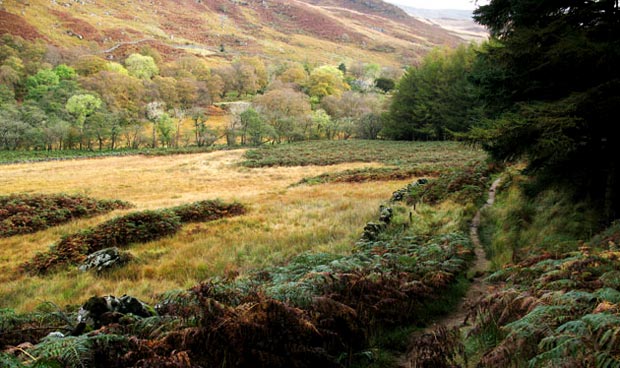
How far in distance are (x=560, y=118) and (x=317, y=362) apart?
18.1 feet

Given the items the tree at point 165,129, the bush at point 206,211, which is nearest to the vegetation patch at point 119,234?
the bush at point 206,211

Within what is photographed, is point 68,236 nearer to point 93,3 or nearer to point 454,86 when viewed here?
point 454,86

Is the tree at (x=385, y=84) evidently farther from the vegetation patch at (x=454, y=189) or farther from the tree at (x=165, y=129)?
the vegetation patch at (x=454, y=189)

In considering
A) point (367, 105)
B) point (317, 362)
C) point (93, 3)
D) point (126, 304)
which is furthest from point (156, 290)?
point (93, 3)

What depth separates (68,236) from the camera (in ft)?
39.6

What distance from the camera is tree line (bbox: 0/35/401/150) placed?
62344 millimetres

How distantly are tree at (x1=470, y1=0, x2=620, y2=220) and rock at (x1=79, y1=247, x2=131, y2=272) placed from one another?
9124 millimetres

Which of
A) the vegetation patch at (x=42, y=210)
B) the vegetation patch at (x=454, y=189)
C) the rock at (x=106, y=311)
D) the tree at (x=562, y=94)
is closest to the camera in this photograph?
the rock at (x=106, y=311)

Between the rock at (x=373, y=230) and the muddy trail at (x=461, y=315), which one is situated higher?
the muddy trail at (x=461, y=315)

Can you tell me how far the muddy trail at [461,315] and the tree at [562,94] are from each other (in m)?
2.25

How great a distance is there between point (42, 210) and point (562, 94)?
63.3 feet

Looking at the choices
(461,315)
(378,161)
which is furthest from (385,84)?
(461,315)

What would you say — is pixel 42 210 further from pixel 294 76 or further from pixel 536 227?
pixel 294 76

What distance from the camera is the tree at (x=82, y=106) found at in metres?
66.8
